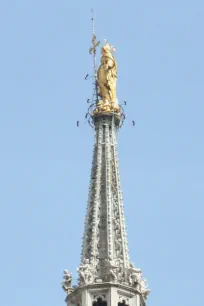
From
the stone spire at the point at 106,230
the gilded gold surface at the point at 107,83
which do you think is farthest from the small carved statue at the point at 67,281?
the gilded gold surface at the point at 107,83

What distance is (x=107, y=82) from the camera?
103 m

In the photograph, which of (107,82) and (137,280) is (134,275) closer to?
(137,280)

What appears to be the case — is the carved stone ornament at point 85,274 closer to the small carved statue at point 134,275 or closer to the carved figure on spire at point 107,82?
the small carved statue at point 134,275

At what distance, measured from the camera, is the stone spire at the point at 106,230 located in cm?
9238

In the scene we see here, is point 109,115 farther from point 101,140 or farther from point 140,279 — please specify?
point 140,279

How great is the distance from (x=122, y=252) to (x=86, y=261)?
2.38m

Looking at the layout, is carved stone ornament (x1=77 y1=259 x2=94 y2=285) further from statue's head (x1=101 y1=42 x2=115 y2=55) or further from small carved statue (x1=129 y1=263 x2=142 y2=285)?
statue's head (x1=101 y1=42 x2=115 y2=55)

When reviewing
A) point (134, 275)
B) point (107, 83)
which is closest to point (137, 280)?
point (134, 275)

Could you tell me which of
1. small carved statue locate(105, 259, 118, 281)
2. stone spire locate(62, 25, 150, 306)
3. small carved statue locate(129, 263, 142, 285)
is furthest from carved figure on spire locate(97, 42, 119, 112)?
small carved statue locate(129, 263, 142, 285)

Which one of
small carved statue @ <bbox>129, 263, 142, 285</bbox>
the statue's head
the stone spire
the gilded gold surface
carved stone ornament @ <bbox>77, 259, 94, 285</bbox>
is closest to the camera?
the stone spire

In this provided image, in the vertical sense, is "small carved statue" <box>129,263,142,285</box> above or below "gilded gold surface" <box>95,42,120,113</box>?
below

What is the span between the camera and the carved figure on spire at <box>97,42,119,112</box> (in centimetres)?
10212

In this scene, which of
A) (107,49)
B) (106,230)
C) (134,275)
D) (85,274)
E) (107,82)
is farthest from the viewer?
(107,49)

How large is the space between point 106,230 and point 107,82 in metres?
11.7
